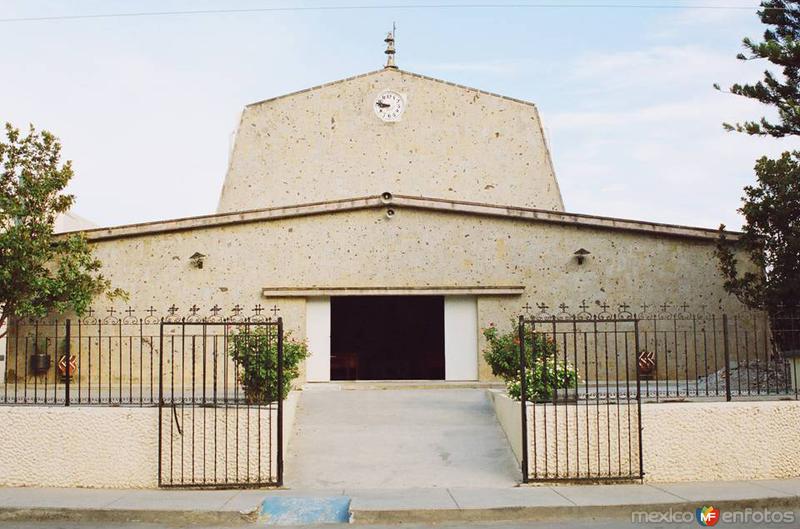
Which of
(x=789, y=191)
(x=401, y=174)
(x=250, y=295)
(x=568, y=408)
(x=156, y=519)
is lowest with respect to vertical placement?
(x=156, y=519)

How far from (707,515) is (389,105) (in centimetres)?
1660

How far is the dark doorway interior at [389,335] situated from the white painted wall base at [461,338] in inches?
308

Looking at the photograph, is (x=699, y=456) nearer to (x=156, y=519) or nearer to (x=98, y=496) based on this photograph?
(x=156, y=519)

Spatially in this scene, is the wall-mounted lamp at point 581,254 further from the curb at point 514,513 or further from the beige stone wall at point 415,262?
the curb at point 514,513

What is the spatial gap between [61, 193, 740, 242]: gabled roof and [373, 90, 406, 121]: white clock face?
5.49m

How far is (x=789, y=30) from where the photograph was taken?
17.7m

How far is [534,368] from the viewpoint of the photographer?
11797mm

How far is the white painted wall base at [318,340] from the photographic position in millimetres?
18344

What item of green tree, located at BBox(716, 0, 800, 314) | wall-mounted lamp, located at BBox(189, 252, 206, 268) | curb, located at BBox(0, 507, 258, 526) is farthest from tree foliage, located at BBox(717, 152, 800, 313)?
curb, located at BBox(0, 507, 258, 526)

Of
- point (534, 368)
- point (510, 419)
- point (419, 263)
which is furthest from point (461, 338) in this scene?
point (534, 368)

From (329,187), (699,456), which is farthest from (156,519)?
(329,187)

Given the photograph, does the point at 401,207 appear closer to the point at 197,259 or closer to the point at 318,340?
the point at 318,340

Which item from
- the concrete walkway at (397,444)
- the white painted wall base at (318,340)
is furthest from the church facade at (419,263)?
the concrete walkway at (397,444)

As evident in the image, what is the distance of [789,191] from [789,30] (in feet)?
11.7
